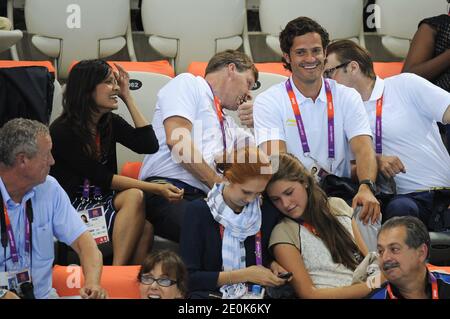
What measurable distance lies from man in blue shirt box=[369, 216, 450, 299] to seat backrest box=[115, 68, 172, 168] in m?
1.67

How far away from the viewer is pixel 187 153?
410 cm

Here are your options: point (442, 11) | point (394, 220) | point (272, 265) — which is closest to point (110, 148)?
point (272, 265)

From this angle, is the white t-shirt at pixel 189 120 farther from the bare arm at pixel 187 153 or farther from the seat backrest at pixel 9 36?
the seat backrest at pixel 9 36

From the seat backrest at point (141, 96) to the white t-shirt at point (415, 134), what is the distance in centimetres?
105

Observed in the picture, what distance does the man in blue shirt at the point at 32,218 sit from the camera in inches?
133

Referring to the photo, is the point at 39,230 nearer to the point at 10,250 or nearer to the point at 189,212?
the point at 10,250

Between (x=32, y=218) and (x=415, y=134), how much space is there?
5.65 feet

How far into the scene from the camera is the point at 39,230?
345 centimetres

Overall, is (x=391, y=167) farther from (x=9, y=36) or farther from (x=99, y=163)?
(x=9, y=36)

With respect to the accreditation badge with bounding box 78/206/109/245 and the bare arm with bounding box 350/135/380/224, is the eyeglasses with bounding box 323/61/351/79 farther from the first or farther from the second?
the accreditation badge with bounding box 78/206/109/245

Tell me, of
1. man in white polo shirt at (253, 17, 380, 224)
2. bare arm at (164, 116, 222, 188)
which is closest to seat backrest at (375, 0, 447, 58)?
man in white polo shirt at (253, 17, 380, 224)

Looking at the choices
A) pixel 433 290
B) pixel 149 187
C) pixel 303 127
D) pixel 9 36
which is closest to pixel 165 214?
pixel 149 187

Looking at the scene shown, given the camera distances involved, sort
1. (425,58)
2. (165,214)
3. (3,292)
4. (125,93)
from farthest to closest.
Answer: (425,58)
(125,93)
(165,214)
(3,292)

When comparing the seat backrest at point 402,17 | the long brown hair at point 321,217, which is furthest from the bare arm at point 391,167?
the seat backrest at point 402,17
